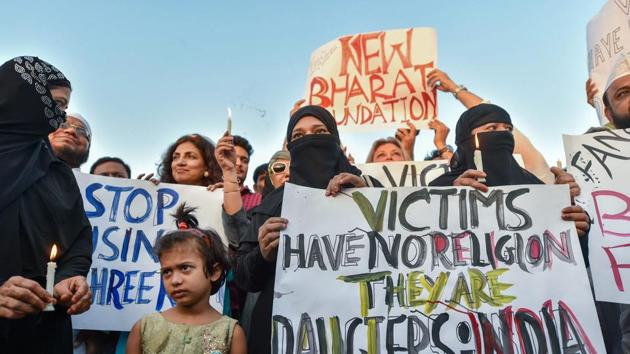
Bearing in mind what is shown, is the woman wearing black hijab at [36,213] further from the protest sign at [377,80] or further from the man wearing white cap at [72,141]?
the protest sign at [377,80]

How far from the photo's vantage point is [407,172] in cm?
500

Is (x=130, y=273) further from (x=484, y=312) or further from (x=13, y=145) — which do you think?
(x=484, y=312)

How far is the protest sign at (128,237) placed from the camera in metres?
3.66

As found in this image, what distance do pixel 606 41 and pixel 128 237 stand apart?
4.12 m

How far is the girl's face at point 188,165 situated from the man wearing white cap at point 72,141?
0.65 meters

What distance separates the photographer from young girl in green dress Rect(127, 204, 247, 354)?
9.24 ft

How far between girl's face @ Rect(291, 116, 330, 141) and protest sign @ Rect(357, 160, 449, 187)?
4.82 feet

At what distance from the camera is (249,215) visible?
4.00 meters

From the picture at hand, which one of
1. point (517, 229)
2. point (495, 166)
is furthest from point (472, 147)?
point (517, 229)

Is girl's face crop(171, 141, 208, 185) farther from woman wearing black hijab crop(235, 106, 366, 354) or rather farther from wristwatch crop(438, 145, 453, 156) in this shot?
wristwatch crop(438, 145, 453, 156)

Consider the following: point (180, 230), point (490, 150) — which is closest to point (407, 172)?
point (490, 150)

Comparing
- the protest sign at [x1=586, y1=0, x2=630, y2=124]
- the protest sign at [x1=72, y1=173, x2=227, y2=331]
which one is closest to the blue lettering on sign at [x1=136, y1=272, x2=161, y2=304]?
the protest sign at [x1=72, y1=173, x2=227, y2=331]

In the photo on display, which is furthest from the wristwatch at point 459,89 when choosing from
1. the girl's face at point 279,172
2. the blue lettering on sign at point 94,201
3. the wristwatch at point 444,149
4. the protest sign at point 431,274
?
the blue lettering on sign at point 94,201

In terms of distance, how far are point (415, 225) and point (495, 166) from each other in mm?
686
